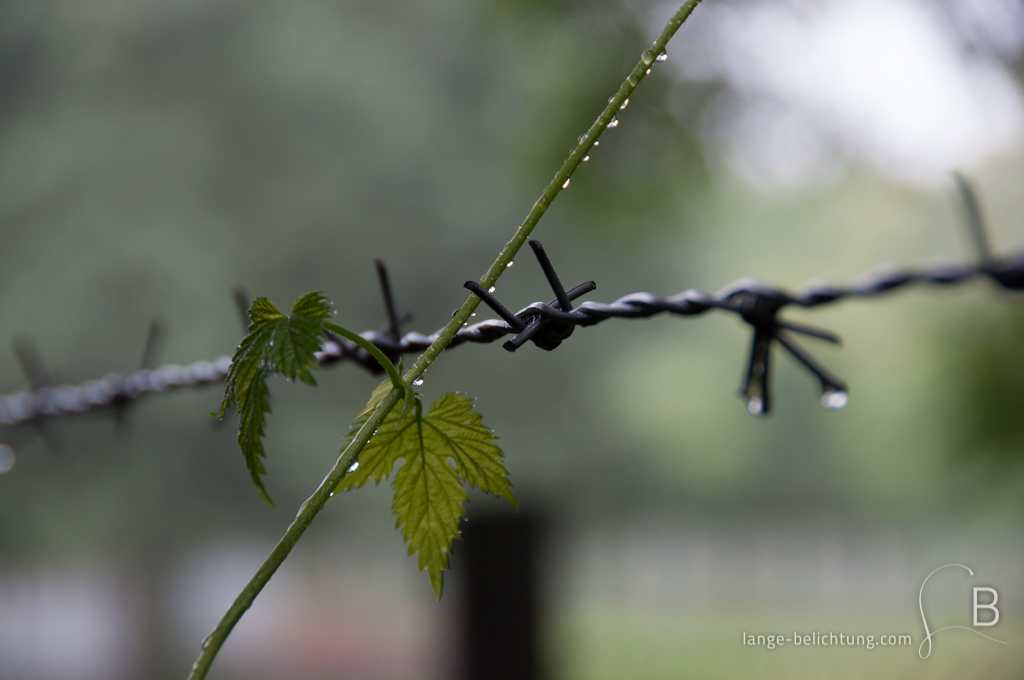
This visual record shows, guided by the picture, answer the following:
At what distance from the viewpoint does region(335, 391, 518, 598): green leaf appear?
0.83ft

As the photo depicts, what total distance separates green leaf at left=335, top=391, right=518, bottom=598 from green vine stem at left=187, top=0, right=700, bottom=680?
0.07ft

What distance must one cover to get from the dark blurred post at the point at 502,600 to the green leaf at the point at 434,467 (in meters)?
1.34

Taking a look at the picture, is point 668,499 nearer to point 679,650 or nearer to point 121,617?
point 679,650

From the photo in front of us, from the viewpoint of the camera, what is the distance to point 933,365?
177 centimetres

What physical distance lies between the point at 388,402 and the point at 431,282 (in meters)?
6.63

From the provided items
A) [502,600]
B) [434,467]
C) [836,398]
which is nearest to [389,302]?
[434,467]

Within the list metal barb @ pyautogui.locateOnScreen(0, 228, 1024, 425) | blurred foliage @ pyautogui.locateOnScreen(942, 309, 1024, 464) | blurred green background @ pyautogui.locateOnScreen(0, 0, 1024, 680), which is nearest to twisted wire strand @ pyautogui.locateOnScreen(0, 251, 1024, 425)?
metal barb @ pyautogui.locateOnScreen(0, 228, 1024, 425)

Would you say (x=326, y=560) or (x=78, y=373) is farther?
(x=326, y=560)

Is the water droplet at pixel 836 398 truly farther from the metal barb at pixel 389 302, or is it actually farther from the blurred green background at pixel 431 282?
the blurred green background at pixel 431 282

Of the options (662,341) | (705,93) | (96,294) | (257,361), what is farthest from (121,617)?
(257,361)

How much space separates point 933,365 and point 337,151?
604 centimetres

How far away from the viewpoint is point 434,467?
263mm

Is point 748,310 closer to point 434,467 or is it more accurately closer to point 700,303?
point 700,303

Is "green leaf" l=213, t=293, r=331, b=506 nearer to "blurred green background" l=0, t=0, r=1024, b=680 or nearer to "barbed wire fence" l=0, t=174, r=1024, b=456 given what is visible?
"barbed wire fence" l=0, t=174, r=1024, b=456
